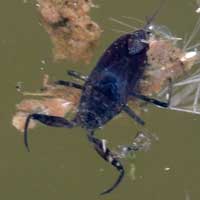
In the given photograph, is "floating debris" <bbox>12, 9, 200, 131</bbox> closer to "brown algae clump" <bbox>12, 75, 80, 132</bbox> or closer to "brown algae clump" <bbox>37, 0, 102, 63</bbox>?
"brown algae clump" <bbox>12, 75, 80, 132</bbox>

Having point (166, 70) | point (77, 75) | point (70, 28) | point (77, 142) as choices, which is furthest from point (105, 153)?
point (70, 28)

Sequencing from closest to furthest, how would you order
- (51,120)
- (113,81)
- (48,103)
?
(113,81) → (51,120) → (48,103)

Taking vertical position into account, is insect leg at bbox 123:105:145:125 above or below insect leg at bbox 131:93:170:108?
below

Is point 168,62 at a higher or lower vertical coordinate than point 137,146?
higher

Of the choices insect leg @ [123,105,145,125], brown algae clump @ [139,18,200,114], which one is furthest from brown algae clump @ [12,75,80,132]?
brown algae clump @ [139,18,200,114]

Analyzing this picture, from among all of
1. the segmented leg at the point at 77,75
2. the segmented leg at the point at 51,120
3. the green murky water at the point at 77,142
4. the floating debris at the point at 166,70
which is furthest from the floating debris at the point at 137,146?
the segmented leg at the point at 77,75

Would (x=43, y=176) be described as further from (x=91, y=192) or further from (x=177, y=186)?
(x=177, y=186)

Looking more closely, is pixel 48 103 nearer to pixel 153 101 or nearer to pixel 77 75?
pixel 77 75
